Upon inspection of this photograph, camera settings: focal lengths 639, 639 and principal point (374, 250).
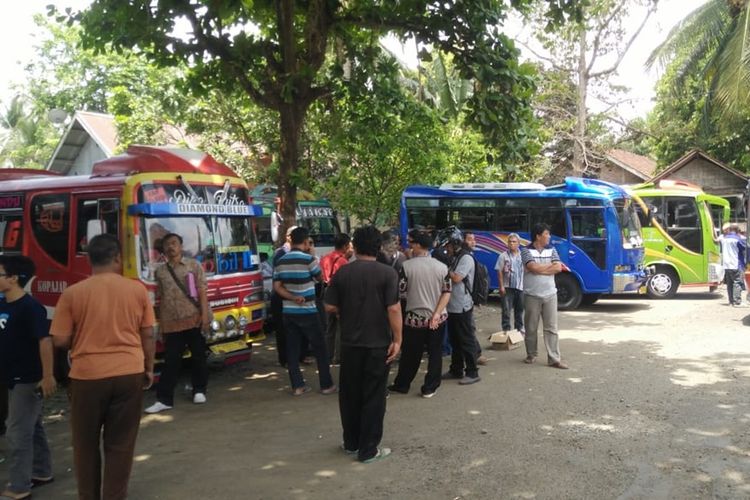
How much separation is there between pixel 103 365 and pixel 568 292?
11444mm

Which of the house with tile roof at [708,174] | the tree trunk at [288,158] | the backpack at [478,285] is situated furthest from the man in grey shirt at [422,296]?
the house with tile roof at [708,174]

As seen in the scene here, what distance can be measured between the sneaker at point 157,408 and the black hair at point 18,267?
251cm

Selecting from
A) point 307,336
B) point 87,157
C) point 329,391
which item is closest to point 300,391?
point 329,391

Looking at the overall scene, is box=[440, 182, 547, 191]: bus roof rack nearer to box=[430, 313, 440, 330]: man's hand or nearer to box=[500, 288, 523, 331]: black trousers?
box=[500, 288, 523, 331]: black trousers

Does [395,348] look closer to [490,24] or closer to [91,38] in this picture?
[490,24]

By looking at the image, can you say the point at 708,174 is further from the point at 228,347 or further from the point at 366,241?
the point at 366,241

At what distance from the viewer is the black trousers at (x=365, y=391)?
500 centimetres

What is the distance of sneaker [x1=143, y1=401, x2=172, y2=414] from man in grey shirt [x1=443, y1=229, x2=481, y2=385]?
3.25 meters

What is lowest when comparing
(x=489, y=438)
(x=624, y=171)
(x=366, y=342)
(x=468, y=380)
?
(x=489, y=438)

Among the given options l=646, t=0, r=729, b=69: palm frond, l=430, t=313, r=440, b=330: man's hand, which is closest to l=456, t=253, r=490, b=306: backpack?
l=430, t=313, r=440, b=330: man's hand

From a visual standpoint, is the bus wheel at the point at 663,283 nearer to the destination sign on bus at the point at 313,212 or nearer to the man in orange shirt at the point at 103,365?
the destination sign on bus at the point at 313,212

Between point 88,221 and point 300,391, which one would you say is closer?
point 300,391

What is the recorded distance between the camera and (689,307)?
44.4 ft

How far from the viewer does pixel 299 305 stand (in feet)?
22.6
